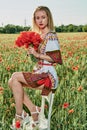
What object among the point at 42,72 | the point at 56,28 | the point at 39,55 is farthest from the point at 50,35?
the point at 56,28

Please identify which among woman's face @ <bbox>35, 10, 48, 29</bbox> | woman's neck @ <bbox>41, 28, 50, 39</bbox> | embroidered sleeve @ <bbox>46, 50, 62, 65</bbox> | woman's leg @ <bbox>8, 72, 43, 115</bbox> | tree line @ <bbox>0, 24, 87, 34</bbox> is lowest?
tree line @ <bbox>0, 24, 87, 34</bbox>

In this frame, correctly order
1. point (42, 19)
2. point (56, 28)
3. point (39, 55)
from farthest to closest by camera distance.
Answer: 1. point (56, 28)
2. point (42, 19)
3. point (39, 55)

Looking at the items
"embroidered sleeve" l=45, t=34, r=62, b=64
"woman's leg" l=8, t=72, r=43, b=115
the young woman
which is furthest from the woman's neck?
"woman's leg" l=8, t=72, r=43, b=115

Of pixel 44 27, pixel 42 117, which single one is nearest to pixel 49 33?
pixel 44 27

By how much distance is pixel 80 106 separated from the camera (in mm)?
4809

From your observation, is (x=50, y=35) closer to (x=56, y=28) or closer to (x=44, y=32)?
(x=44, y=32)

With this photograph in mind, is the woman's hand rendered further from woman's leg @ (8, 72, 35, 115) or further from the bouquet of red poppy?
woman's leg @ (8, 72, 35, 115)

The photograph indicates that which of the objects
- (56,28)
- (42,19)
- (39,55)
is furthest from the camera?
(56,28)

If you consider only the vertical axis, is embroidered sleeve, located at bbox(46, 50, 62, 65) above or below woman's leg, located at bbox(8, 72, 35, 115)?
above

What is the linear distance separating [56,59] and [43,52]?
15cm

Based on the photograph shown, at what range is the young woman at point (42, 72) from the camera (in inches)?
171

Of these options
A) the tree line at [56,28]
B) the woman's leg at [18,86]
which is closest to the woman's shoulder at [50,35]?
the woman's leg at [18,86]

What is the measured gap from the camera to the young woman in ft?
14.3

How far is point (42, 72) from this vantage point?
4379 millimetres
